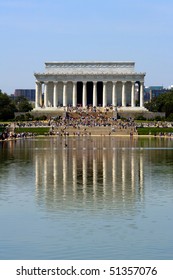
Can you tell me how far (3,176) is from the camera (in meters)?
38.0

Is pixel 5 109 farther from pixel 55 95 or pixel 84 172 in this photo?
pixel 84 172

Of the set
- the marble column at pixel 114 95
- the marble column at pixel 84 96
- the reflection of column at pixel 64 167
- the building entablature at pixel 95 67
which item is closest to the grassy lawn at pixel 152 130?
the reflection of column at pixel 64 167

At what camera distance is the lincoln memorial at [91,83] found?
144750mm

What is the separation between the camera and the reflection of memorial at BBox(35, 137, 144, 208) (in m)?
28.7

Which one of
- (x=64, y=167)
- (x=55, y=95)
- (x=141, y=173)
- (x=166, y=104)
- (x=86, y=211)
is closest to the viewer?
(x=86, y=211)

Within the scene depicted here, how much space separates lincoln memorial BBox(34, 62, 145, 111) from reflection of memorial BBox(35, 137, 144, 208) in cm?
8742

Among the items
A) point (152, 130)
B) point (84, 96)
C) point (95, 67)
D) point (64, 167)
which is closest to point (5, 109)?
point (84, 96)

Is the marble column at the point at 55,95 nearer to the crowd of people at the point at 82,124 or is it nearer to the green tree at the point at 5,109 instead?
the green tree at the point at 5,109

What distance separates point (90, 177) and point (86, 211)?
11.8 m

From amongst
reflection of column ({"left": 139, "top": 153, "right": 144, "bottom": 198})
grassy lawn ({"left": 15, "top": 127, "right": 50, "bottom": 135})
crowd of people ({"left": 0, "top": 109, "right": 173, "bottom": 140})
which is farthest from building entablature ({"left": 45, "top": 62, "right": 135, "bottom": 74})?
reflection of column ({"left": 139, "top": 153, "right": 144, "bottom": 198})

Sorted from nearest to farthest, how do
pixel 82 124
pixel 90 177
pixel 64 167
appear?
pixel 90 177 < pixel 64 167 < pixel 82 124

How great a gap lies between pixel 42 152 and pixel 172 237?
37.3m

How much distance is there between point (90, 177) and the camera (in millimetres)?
37281
